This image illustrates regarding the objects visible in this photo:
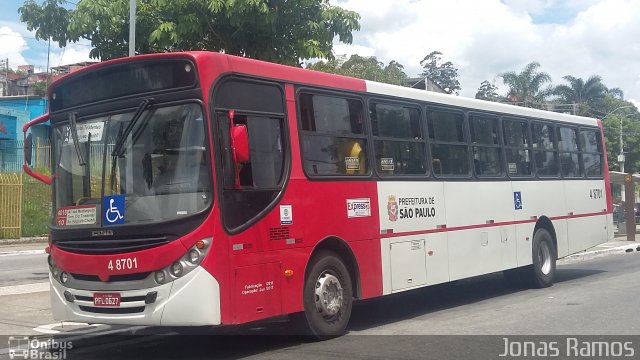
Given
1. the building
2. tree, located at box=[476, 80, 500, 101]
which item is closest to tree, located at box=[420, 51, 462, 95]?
tree, located at box=[476, 80, 500, 101]

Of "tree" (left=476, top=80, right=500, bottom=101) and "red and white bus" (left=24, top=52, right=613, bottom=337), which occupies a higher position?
"tree" (left=476, top=80, right=500, bottom=101)

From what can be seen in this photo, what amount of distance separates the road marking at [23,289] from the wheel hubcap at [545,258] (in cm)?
919

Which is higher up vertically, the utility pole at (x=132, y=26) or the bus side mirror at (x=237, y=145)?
the utility pole at (x=132, y=26)

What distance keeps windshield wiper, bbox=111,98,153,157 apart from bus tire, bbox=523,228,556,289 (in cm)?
836

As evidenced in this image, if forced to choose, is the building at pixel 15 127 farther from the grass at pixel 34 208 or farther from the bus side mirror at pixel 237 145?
the bus side mirror at pixel 237 145

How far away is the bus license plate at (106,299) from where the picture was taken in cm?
719

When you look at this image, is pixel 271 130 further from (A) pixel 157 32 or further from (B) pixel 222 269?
(A) pixel 157 32

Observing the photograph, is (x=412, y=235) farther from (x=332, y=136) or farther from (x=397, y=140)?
(x=332, y=136)

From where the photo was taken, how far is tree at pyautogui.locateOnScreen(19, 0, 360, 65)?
11.4 m

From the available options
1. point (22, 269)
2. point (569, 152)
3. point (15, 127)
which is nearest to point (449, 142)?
point (569, 152)

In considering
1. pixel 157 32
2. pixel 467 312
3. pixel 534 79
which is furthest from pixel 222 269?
pixel 534 79

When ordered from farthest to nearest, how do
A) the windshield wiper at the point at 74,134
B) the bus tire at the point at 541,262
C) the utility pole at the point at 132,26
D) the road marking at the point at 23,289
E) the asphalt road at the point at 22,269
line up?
the asphalt road at the point at 22,269, the bus tire at the point at 541,262, the road marking at the point at 23,289, the utility pole at the point at 132,26, the windshield wiper at the point at 74,134

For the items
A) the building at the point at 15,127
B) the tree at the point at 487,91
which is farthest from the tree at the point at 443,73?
the building at the point at 15,127

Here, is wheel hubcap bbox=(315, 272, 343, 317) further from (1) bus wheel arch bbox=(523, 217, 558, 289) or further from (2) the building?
(2) the building
